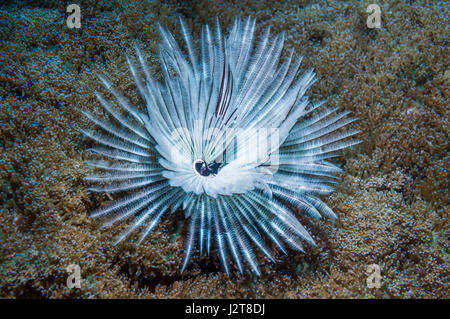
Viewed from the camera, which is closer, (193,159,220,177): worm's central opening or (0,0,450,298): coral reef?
(0,0,450,298): coral reef

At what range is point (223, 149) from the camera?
147 inches

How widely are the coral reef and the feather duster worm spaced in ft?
0.80

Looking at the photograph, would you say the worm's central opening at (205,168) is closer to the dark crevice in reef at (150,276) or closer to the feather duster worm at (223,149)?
the feather duster worm at (223,149)

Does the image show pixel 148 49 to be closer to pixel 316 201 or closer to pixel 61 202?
pixel 61 202

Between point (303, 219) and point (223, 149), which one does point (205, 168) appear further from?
point (303, 219)

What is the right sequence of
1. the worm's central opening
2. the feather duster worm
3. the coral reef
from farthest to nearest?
the worm's central opening
the feather duster worm
the coral reef

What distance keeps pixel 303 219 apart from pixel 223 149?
128cm

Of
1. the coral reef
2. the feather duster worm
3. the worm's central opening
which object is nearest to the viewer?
the coral reef

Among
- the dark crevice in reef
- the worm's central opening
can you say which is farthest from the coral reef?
the worm's central opening

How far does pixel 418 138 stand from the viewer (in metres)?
4.11

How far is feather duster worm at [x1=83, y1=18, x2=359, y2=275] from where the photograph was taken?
331 centimetres

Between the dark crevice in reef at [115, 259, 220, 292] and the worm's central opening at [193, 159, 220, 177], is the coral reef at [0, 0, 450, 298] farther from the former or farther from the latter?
the worm's central opening at [193, 159, 220, 177]

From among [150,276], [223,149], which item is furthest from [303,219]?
[150,276]
